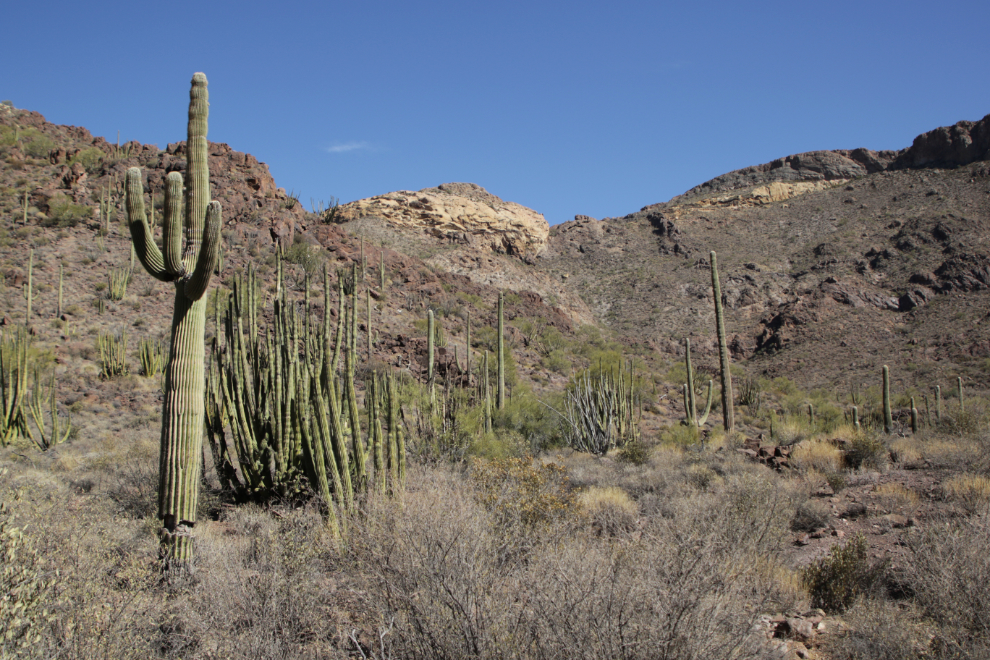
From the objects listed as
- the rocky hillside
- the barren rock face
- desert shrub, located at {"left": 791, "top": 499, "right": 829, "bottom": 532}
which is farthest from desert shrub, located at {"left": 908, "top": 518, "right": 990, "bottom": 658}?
the barren rock face

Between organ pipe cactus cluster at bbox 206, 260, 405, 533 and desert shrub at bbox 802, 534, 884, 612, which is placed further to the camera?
organ pipe cactus cluster at bbox 206, 260, 405, 533

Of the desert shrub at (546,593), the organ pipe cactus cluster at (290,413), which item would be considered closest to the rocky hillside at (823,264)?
the organ pipe cactus cluster at (290,413)

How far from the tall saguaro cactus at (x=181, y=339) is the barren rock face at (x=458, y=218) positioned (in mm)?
39620

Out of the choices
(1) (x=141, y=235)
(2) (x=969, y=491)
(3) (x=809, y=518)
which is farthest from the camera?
(3) (x=809, y=518)

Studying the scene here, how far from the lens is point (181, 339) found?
18.4ft

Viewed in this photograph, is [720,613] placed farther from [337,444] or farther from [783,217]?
[783,217]

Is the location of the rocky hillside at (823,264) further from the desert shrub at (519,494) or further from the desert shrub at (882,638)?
the desert shrub at (882,638)

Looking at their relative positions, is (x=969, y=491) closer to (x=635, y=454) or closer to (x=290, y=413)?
(x=635, y=454)

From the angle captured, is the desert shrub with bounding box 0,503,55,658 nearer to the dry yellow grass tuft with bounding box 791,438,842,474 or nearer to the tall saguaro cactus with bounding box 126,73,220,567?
the tall saguaro cactus with bounding box 126,73,220,567

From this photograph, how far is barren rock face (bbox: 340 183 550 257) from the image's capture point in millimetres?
46562

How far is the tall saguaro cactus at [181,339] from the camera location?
17.6ft

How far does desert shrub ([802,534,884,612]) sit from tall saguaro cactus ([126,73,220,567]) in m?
5.60

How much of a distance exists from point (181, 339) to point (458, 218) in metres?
43.4

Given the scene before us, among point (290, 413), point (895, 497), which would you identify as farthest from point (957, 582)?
point (290, 413)
